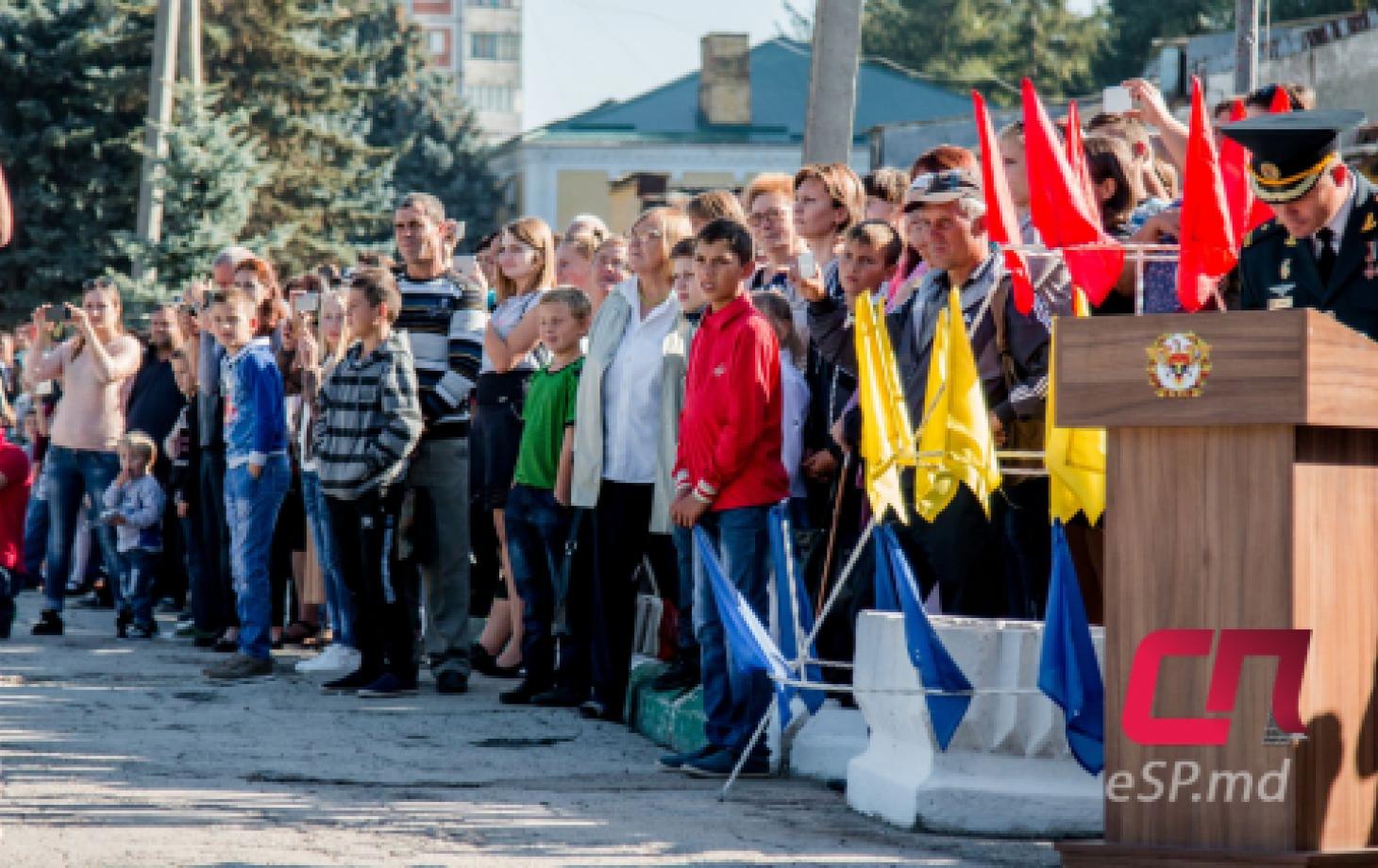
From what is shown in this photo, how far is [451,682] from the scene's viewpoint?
36.8ft

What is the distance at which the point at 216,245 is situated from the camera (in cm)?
3027

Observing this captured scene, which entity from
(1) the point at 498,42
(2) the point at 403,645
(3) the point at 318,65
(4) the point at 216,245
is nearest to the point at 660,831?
(2) the point at 403,645

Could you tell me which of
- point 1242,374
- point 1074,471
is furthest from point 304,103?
point 1242,374

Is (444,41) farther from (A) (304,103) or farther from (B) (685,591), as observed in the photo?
(B) (685,591)

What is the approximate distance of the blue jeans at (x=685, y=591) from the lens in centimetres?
897

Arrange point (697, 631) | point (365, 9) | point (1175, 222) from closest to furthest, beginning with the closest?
point (1175, 222) → point (697, 631) → point (365, 9)

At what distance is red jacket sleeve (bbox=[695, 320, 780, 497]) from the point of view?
8.42 metres

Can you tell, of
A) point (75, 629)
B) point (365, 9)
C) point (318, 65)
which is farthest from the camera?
point (365, 9)

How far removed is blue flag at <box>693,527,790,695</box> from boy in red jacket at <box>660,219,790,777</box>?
36cm

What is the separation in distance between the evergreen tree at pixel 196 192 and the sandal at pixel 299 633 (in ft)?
52.6

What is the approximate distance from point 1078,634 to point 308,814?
7.84 feet

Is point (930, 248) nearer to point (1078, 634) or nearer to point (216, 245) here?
point (1078, 634)

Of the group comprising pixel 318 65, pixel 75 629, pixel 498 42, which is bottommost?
pixel 75 629

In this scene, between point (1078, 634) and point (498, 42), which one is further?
point (498, 42)
